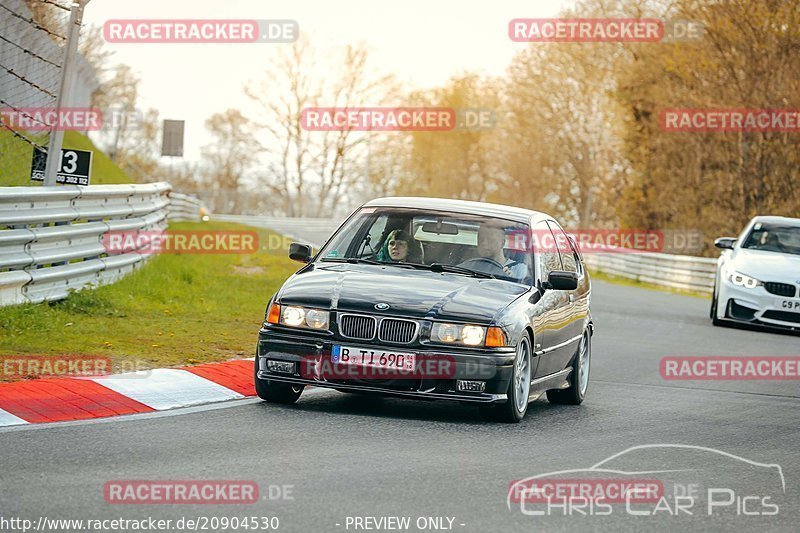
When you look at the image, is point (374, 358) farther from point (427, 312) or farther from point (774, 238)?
point (774, 238)

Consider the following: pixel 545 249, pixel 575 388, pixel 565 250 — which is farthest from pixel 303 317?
pixel 565 250

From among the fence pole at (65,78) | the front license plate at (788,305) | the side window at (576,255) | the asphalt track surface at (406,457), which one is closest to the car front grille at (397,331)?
the asphalt track surface at (406,457)

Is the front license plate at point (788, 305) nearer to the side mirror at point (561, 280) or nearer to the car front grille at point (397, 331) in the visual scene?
the side mirror at point (561, 280)

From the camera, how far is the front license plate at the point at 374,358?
8656mm

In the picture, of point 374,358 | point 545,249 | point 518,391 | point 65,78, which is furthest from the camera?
point 65,78

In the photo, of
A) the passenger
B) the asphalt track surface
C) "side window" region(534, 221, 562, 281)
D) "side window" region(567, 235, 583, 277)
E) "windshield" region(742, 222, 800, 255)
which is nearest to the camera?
the asphalt track surface

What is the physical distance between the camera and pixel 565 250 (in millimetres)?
11242

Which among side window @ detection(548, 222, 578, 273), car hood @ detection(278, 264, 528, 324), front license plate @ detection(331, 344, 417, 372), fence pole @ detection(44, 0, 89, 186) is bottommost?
front license plate @ detection(331, 344, 417, 372)

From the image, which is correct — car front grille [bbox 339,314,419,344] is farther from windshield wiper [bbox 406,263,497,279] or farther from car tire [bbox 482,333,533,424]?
windshield wiper [bbox 406,263,497,279]

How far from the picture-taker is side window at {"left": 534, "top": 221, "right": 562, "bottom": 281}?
33.3 feet

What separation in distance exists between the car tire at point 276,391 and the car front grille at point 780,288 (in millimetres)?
11819

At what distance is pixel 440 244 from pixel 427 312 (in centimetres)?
135

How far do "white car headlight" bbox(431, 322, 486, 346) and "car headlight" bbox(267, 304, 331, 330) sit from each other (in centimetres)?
72

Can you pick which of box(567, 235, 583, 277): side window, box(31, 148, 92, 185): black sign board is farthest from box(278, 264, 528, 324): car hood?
box(31, 148, 92, 185): black sign board
